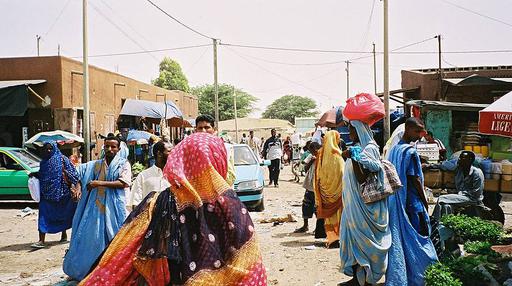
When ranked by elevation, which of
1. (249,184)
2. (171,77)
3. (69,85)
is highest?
(171,77)

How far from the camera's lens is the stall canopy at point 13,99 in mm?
14688

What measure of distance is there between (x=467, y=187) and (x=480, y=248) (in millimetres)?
1471

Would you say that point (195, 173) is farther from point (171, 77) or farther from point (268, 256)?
point (171, 77)

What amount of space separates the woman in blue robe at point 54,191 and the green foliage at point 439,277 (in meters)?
5.33

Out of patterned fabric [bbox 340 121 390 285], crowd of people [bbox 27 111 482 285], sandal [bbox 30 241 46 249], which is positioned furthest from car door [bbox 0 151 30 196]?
patterned fabric [bbox 340 121 390 285]

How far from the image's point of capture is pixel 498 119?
536 centimetres

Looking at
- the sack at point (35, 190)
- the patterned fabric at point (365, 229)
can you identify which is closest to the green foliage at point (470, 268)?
the patterned fabric at point (365, 229)

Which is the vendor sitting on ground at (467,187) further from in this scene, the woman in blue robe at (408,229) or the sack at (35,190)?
the sack at (35,190)

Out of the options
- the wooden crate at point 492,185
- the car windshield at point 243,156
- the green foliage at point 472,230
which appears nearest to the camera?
the green foliage at point 472,230

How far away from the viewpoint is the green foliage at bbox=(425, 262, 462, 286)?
4.42m

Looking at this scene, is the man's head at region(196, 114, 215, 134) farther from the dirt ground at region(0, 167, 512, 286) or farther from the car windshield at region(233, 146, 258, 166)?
the car windshield at region(233, 146, 258, 166)

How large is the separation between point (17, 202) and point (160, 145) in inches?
419

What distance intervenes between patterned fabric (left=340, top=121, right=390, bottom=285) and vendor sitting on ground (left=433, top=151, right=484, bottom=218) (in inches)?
99.0

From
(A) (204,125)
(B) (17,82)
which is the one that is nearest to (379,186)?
(A) (204,125)
